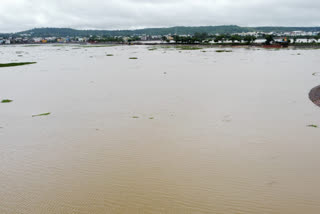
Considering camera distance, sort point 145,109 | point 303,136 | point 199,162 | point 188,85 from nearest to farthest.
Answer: point 199,162 → point 303,136 → point 145,109 → point 188,85

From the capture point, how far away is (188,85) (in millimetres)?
22094

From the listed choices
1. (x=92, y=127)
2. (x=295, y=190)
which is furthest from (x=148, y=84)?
(x=295, y=190)

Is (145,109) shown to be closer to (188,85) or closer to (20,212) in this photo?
(188,85)

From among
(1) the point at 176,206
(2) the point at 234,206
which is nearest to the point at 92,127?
(1) the point at 176,206

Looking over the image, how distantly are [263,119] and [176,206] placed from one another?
8.23 meters

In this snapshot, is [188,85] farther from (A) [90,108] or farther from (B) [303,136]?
(B) [303,136]

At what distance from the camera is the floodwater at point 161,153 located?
22.4 feet

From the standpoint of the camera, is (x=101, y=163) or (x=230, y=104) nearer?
(x=101, y=163)

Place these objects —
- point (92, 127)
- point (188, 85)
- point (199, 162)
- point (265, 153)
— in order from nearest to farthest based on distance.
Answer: point (199, 162), point (265, 153), point (92, 127), point (188, 85)

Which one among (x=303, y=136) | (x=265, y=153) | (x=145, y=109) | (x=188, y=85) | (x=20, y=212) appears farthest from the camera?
(x=188, y=85)

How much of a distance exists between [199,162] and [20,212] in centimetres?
533

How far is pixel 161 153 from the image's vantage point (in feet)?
31.3

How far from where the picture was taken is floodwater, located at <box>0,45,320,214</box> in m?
6.83

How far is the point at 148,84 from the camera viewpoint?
2292cm
